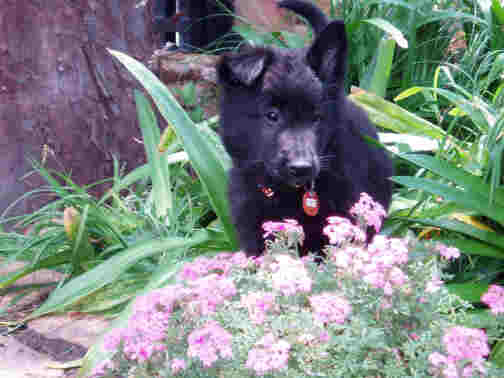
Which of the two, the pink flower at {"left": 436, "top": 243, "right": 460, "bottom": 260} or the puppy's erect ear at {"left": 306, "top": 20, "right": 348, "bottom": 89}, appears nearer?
the pink flower at {"left": 436, "top": 243, "right": 460, "bottom": 260}

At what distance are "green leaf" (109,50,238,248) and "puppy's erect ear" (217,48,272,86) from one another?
0.39m

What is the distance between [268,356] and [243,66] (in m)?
1.18

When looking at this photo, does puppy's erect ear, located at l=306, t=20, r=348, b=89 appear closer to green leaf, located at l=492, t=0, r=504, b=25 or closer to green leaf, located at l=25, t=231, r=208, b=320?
green leaf, located at l=25, t=231, r=208, b=320

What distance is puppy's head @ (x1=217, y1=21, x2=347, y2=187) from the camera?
1884 millimetres

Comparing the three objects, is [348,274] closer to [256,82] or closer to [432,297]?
[432,297]

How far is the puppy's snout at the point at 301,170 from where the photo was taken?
1.80 meters

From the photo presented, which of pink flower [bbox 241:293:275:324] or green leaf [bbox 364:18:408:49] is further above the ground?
green leaf [bbox 364:18:408:49]

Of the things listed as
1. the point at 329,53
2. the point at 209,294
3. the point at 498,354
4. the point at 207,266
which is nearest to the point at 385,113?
the point at 329,53

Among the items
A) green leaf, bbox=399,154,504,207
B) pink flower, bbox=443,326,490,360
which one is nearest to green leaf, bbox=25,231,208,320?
green leaf, bbox=399,154,504,207

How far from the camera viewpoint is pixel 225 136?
2154mm

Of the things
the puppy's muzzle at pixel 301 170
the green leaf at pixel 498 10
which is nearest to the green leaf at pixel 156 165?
the puppy's muzzle at pixel 301 170

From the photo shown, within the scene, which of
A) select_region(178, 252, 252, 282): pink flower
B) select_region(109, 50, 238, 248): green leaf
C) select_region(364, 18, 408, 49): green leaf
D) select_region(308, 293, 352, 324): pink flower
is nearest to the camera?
select_region(308, 293, 352, 324): pink flower

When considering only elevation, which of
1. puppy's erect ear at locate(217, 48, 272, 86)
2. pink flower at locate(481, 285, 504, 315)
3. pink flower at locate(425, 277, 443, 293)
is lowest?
pink flower at locate(481, 285, 504, 315)

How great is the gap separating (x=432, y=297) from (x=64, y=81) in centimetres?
247
